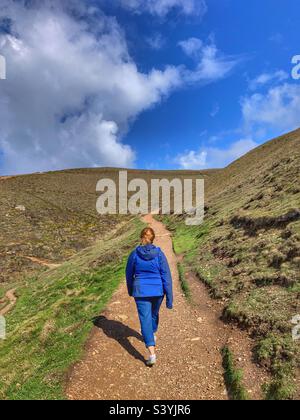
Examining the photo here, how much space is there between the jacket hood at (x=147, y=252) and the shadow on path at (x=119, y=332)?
295 centimetres

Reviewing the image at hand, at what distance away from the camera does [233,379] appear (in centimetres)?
885

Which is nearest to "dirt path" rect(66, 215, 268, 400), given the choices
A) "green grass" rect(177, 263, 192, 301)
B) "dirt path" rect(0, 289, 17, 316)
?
"green grass" rect(177, 263, 192, 301)

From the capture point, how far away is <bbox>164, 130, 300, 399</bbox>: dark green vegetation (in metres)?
9.26

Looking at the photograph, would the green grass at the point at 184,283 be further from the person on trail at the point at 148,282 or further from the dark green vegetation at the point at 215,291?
the person on trail at the point at 148,282

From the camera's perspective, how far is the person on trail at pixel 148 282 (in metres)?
9.73

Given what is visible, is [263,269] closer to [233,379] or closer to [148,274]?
[233,379]

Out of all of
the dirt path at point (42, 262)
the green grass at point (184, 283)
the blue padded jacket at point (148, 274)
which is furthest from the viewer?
the dirt path at point (42, 262)

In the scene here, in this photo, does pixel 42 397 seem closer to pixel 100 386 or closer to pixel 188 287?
pixel 100 386

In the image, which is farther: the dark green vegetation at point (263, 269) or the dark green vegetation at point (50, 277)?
the dark green vegetation at point (50, 277)

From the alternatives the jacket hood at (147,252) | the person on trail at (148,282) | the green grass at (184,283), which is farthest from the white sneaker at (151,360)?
the green grass at (184,283)

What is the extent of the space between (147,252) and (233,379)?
146 inches

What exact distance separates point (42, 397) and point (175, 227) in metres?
28.8

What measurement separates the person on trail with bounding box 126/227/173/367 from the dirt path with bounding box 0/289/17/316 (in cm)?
1826

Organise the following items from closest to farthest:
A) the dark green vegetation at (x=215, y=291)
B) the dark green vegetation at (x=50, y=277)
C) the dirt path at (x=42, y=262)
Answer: the dark green vegetation at (x=215, y=291) < the dark green vegetation at (x=50, y=277) < the dirt path at (x=42, y=262)
